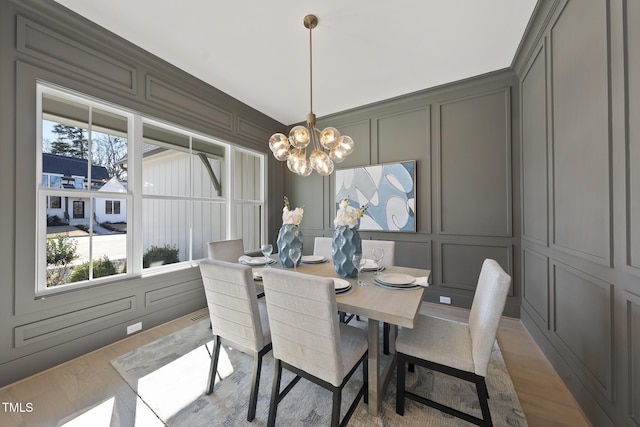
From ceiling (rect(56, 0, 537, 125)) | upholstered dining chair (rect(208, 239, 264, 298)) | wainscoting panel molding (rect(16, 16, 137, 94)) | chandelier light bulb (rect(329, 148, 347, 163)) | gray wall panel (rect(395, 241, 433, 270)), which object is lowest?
gray wall panel (rect(395, 241, 433, 270))

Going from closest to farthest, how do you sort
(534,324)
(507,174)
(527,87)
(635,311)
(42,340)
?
(635,311), (42,340), (534,324), (527,87), (507,174)

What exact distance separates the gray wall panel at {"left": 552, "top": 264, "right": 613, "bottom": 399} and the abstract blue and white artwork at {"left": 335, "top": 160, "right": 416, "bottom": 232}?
5.36 ft

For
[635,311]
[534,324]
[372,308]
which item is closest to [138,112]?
[372,308]

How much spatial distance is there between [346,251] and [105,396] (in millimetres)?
1969

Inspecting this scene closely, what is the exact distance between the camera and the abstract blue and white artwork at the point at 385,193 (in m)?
3.30

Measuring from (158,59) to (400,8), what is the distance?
2.49m

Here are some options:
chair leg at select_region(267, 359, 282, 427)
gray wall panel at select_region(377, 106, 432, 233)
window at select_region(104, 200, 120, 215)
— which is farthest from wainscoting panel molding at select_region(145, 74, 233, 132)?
chair leg at select_region(267, 359, 282, 427)

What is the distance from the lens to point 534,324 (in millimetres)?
2293

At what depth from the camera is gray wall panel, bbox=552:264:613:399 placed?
1307mm

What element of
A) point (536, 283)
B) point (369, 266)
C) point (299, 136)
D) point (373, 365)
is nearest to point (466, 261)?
point (536, 283)

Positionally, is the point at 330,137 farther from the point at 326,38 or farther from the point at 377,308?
the point at 377,308

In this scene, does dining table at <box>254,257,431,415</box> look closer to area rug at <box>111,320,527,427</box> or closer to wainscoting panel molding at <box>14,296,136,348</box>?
area rug at <box>111,320,527,427</box>

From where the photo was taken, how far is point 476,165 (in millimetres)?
2943

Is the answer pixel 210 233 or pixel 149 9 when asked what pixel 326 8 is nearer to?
pixel 149 9
